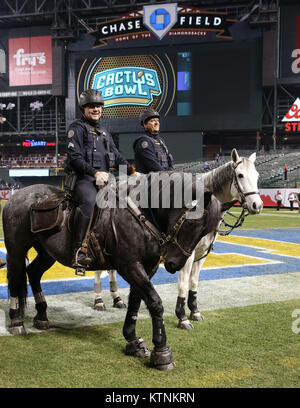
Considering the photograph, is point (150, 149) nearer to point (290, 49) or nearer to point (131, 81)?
point (131, 81)

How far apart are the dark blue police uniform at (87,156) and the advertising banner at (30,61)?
59.3 m

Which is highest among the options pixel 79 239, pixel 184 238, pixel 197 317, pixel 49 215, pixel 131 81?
pixel 131 81

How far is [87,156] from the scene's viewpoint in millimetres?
4629

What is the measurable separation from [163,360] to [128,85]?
48002 mm

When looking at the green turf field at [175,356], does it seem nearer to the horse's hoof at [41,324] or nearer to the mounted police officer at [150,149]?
the horse's hoof at [41,324]

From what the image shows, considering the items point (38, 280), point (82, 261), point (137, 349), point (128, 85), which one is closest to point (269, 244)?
point (38, 280)

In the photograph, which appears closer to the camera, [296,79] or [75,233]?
[75,233]

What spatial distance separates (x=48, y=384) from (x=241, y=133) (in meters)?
52.3

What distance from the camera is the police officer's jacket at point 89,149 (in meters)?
4.46

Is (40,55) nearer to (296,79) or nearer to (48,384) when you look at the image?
(296,79)

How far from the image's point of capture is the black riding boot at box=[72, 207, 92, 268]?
14.2ft

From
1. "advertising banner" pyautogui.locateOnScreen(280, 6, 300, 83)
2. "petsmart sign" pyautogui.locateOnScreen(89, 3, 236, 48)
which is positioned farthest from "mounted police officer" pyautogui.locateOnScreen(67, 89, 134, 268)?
"advertising banner" pyautogui.locateOnScreen(280, 6, 300, 83)

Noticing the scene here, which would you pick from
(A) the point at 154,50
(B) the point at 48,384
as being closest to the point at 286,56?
(A) the point at 154,50

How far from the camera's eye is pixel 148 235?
13.4 feet
